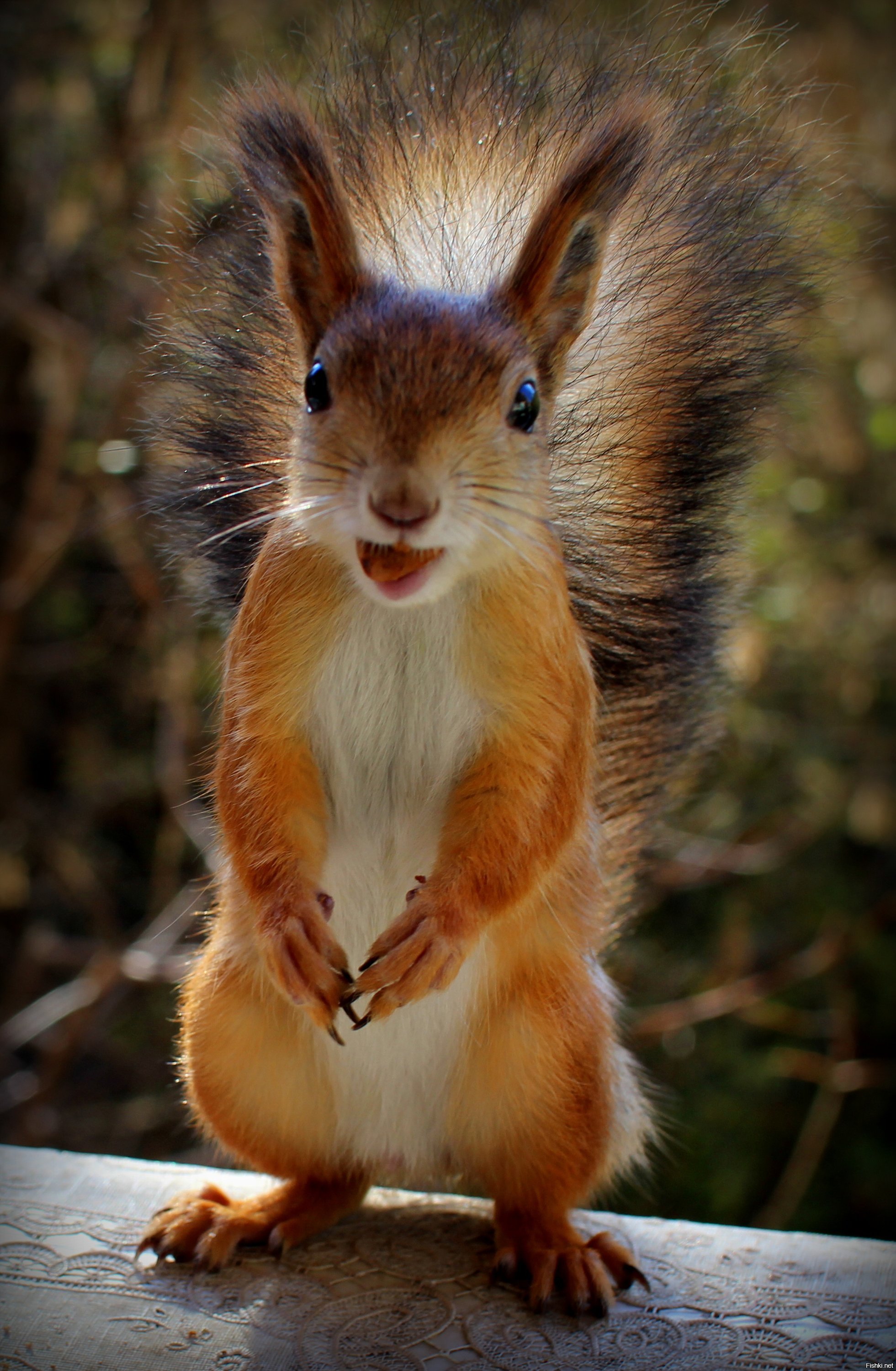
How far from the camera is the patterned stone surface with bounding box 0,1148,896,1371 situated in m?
1.02

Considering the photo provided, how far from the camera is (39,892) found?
10.5 ft

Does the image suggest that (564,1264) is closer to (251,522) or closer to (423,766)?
(423,766)

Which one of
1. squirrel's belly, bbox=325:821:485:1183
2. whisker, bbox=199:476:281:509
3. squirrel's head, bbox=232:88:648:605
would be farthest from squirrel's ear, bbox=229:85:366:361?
squirrel's belly, bbox=325:821:485:1183

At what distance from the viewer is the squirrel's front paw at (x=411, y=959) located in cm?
97

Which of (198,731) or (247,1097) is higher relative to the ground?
(198,731)

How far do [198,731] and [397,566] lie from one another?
5.93 feet

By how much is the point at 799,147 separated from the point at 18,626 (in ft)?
6.43

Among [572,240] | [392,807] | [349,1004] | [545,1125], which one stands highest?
[572,240]

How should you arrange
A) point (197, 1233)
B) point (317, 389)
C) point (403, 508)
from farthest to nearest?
point (197, 1233), point (317, 389), point (403, 508)

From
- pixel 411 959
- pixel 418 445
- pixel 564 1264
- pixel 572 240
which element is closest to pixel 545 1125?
pixel 564 1264

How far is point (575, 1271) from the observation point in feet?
3.66

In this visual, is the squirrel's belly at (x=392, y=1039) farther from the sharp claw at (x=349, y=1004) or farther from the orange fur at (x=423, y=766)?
the sharp claw at (x=349, y=1004)

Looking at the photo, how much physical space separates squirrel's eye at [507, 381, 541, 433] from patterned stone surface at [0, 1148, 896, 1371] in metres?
0.75

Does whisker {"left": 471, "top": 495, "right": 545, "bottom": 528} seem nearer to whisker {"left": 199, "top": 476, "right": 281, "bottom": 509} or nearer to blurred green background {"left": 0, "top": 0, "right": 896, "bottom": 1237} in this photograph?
whisker {"left": 199, "top": 476, "right": 281, "bottom": 509}
